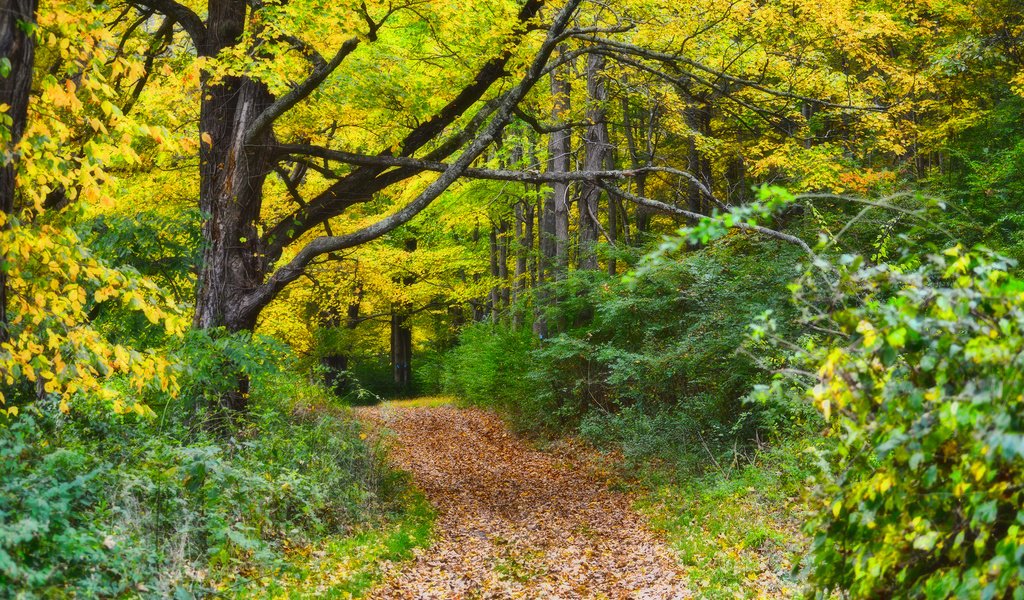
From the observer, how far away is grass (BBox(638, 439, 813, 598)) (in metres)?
6.98

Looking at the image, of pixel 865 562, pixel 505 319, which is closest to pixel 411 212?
pixel 865 562

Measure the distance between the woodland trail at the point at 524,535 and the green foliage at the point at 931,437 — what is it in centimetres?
416

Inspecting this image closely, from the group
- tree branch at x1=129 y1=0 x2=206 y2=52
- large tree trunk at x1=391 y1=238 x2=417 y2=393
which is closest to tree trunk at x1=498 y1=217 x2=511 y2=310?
large tree trunk at x1=391 y1=238 x2=417 y2=393

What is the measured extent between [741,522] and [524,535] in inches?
110

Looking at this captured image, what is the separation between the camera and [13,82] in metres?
5.27

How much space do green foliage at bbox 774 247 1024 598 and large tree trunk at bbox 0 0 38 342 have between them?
4870 mm

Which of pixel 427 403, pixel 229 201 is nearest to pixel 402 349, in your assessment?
pixel 427 403

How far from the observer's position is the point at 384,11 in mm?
10148

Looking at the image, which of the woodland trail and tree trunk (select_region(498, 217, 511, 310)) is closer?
the woodland trail

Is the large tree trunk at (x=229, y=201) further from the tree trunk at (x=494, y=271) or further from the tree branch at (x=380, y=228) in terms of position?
the tree trunk at (x=494, y=271)

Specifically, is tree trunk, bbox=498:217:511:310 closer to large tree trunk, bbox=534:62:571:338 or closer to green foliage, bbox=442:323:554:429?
green foliage, bbox=442:323:554:429

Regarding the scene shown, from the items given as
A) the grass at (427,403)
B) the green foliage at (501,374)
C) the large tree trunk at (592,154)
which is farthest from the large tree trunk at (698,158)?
the grass at (427,403)

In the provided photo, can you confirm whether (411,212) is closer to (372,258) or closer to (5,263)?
(5,263)

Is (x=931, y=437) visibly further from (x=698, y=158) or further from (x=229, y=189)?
(x=698, y=158)
